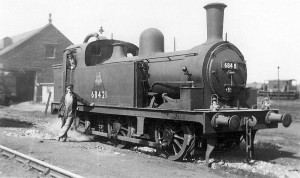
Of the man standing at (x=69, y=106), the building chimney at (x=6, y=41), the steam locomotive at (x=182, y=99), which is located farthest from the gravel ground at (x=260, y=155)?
the building chimney at (x=6, y=41)

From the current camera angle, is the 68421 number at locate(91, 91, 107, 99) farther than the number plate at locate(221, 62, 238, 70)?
Yes

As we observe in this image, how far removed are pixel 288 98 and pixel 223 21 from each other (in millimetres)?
33897

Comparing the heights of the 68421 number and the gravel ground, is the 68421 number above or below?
above

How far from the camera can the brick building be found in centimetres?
2864

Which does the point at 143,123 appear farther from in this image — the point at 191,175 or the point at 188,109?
the point at 191,175

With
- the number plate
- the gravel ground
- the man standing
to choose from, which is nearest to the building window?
the gravel ground

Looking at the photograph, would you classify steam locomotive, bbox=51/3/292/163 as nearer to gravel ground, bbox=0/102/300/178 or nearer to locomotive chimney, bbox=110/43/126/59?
gravel ground, bbox=0/102/300/178

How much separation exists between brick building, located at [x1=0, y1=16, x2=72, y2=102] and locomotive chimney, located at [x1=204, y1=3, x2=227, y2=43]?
2222 cm

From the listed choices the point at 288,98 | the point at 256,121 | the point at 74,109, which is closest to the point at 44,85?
the point at 74,109

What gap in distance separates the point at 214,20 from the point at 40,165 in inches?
182

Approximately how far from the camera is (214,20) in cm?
751

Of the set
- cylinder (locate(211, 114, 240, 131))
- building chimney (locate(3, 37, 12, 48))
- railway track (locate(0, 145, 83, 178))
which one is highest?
building chimney (locate(3, 37, 12, 48))

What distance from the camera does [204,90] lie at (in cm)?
718

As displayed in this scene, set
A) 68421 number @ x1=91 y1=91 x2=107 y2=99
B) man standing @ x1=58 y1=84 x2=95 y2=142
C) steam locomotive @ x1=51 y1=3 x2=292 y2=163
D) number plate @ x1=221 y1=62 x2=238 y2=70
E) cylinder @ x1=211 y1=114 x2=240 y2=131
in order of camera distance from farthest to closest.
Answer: man standing @ x1=58 y1=84 x2=95 y2=142, 68421 number @ x1=91 y1=91 x2=107 y2=99, number plate @ x1=221 y1=62 x2=238 y2=70, steam locomotive @ x1=51 y1=3 x2=292 y2=163, cylinder @ x1=211 y1=114 x2=240 y2=131
